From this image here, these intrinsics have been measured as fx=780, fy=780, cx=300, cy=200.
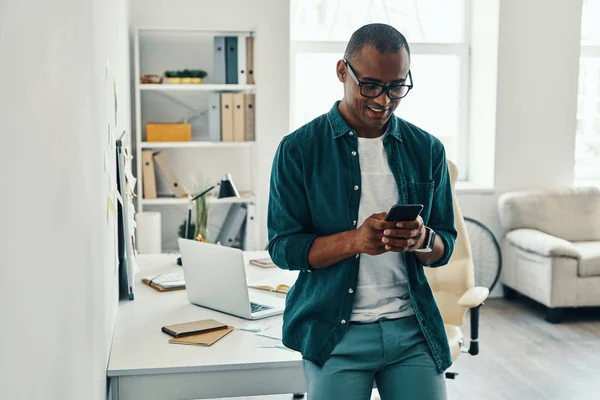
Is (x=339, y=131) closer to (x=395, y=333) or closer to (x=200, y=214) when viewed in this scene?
(x=395, y=333)

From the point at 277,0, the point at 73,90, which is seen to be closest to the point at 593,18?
the point at 277,0

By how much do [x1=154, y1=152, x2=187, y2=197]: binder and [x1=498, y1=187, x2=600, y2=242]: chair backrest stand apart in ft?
7.39

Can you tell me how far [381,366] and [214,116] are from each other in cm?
331

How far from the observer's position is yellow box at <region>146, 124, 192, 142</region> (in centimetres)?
480

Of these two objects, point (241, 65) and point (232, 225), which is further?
point (232, 225)

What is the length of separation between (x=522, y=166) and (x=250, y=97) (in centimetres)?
212

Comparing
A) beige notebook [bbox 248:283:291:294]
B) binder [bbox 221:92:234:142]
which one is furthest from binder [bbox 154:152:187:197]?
beige notebook [bbox 248:283:291:294]

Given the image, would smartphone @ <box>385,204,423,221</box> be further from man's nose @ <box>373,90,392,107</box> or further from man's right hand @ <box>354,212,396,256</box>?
man's nose @ <box>373,90,392,107</box>

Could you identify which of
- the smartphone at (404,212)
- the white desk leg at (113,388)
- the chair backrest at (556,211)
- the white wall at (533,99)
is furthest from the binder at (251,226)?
the smartphone at (404,212)

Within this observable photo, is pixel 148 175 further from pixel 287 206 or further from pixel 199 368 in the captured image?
pixel 287 206

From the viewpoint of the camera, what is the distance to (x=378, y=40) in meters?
1.67

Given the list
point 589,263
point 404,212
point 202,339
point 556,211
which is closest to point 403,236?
point 404,212

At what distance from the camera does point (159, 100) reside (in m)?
5.06

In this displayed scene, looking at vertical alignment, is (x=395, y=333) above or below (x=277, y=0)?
below
